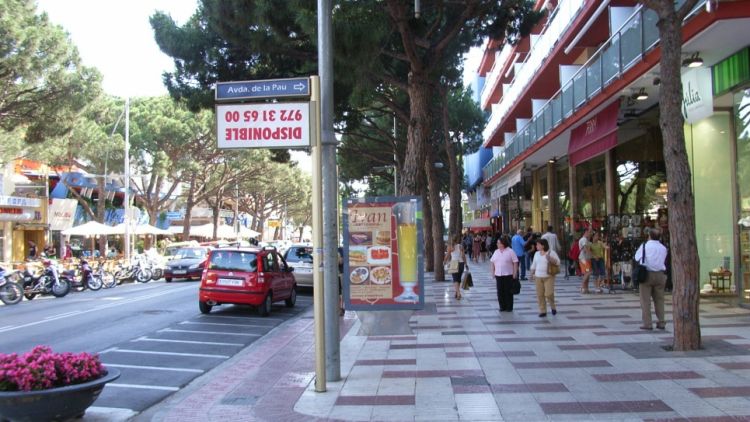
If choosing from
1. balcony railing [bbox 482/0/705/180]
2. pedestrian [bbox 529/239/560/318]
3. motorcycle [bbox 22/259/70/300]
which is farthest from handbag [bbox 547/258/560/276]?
motorcycle [bbox 22/259/70/300]

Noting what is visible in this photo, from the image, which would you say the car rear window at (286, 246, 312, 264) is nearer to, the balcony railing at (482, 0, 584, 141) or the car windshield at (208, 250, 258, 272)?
the car windshield at (208, 250, 258, 272)

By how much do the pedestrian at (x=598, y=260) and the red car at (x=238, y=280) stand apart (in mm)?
8392

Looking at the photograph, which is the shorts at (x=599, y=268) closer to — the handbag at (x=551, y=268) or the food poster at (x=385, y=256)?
the handbag at (x=551, y=268)

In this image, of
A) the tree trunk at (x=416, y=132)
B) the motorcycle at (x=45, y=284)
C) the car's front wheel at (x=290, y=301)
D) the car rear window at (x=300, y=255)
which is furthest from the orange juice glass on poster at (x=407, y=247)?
the motorcycle at (x=45, y=284)

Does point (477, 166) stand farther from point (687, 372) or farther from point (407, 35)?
point (687, 372)

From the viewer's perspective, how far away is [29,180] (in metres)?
40.8

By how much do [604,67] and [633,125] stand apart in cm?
342

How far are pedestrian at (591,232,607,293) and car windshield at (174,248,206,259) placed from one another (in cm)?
1814

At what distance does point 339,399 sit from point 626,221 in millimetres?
12172

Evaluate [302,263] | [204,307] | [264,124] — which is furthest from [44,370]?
[302,263]

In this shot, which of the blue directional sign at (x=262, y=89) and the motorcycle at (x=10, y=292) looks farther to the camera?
the motorcycle at (x=10, y=292)

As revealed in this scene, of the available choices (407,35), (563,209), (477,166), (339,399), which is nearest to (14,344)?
(339,399)

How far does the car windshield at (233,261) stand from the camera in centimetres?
1523

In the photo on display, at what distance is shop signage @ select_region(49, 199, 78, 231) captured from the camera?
40.0 meters
